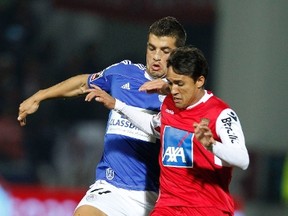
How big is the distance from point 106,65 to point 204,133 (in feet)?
38.0

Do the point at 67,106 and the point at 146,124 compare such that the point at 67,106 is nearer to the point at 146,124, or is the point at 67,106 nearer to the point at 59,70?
the point at 59,70

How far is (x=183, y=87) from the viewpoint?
8.23m

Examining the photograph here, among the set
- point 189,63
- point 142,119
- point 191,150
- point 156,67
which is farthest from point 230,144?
point 156,67

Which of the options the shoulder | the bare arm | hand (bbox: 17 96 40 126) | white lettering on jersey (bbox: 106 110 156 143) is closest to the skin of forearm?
the bare arm

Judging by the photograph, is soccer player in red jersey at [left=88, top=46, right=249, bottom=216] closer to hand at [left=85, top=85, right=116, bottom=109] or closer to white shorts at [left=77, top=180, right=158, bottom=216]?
hand at [left=85, top=85, right=116, bottom=109]

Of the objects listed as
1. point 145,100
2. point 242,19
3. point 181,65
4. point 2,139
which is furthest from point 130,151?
point 242,19

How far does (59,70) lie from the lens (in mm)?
Result: 19062

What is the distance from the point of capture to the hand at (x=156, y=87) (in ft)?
27.7

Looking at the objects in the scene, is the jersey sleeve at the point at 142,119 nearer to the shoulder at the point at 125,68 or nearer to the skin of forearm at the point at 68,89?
the shoulder at the point at 125,68

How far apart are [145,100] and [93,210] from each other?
3.01ft

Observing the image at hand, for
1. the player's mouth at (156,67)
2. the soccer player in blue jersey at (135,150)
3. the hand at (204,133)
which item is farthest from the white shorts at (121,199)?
the hand at (204,133)

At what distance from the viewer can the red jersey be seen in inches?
324

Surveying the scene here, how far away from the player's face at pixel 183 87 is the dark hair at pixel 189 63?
3cm

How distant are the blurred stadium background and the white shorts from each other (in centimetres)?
814
